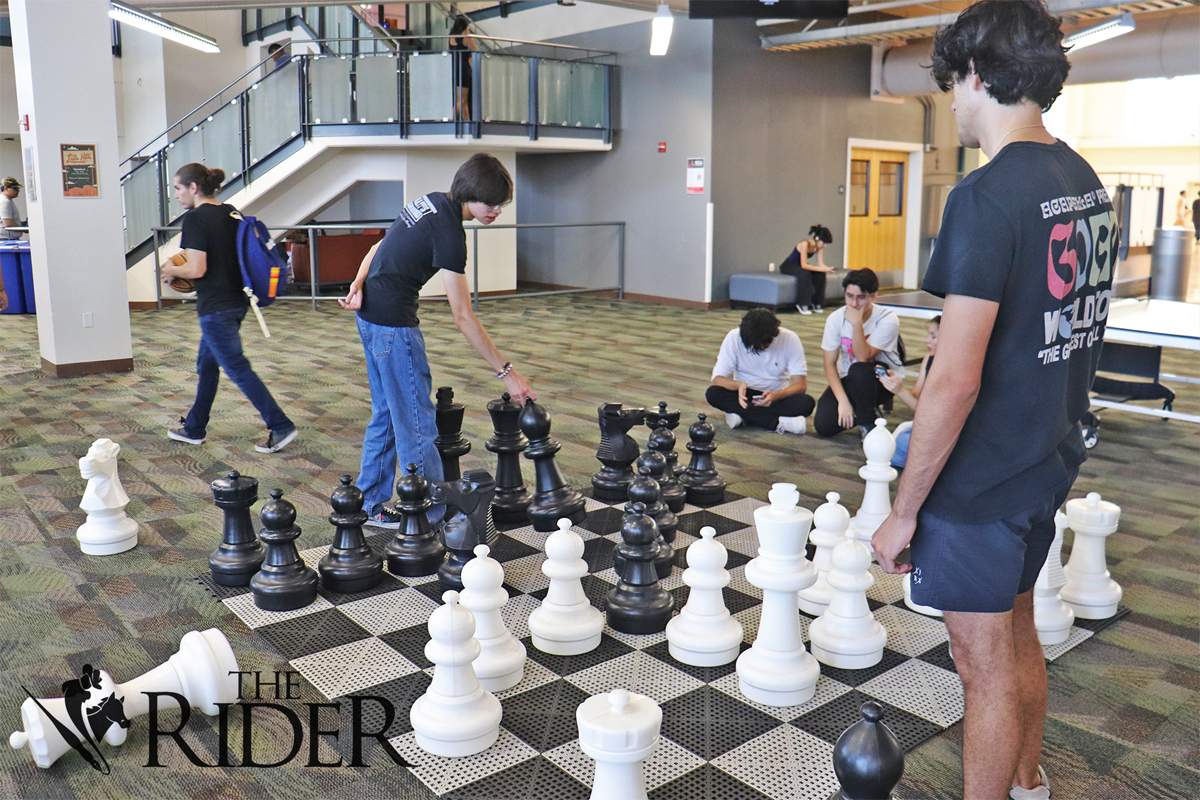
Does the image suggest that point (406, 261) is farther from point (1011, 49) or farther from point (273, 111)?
point (273, 111)

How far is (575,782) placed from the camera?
6.18 feet

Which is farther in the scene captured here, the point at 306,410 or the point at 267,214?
the point at 267,214

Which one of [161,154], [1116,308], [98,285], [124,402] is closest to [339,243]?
[161,154]

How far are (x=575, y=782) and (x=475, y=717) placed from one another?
0.80 feet

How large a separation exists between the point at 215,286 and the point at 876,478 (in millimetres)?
3069

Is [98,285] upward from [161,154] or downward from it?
downward

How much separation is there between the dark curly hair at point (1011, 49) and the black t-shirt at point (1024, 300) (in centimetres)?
9

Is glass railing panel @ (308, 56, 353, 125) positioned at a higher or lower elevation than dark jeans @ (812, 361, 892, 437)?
higher

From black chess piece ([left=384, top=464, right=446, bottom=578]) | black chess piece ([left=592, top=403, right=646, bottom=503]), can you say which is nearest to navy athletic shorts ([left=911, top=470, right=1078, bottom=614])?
black chess piece ([left=384, top=464, right=446, bottom=578])

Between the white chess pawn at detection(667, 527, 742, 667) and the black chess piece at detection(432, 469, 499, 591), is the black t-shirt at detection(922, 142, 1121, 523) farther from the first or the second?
the black chess piece at detection(432, 469, 499, 591)

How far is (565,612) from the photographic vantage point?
2461 mm

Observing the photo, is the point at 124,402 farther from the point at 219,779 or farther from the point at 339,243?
the point at 339,243

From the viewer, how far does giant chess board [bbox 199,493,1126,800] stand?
1.91m

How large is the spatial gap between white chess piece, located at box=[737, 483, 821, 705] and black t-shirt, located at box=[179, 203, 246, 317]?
10.4 ft
